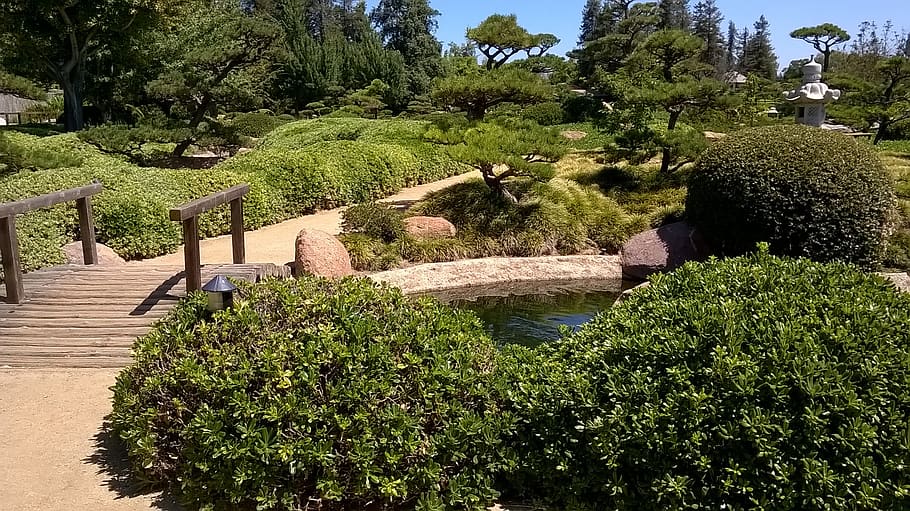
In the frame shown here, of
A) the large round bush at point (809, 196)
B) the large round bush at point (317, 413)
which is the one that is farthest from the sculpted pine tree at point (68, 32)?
the large round bush at point (317, 413)

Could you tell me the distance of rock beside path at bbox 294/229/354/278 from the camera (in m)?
7.06

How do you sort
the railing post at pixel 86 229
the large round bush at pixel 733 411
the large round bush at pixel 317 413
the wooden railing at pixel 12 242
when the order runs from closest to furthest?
1. the large round bush at pixel 733 411
2. the large round bush at pixel 317 413
3. the wooden railing at pixel 12 242
4. the railing post at pixel 86 229

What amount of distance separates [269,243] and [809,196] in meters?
6.40

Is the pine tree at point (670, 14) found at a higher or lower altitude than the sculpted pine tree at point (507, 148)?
higher

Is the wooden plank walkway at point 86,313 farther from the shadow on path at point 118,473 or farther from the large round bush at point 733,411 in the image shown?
the large round bush at point 733,411

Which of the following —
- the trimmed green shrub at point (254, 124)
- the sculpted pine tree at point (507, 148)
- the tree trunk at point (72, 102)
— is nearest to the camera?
the sculpted pine tree at point (507, 148)

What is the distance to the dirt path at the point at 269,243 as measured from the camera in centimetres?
781

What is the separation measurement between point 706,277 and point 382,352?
5.75 ft

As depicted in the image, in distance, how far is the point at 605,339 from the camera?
3047 millimetres

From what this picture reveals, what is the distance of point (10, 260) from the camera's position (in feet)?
16.1

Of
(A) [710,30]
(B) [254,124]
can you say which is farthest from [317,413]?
(A) [710,30]

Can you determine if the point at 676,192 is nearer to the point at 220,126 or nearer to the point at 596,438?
the point at 596,438

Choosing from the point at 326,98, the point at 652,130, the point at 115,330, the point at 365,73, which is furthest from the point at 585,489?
the point at 365,73

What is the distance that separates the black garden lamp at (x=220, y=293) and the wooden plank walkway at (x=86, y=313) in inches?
→ 58.9
